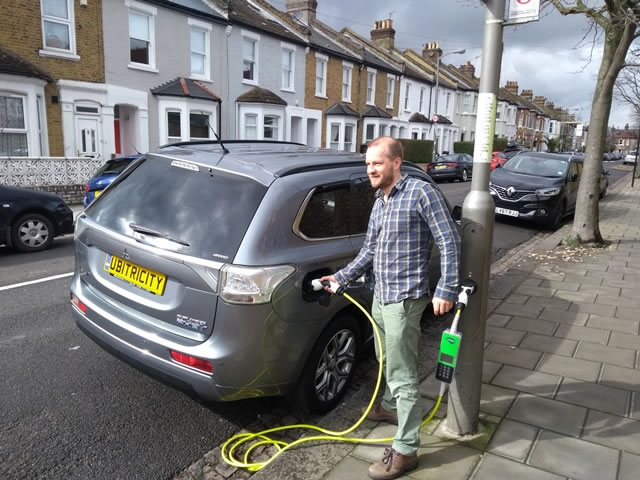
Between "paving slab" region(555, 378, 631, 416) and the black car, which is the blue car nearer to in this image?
the black car

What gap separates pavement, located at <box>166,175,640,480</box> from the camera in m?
2.80

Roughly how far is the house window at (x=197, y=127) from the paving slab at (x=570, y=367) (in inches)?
677

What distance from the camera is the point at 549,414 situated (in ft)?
11.0

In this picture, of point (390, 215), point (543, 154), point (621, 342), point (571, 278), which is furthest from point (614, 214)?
point (390, 215)

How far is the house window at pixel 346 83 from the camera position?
94.0 ft

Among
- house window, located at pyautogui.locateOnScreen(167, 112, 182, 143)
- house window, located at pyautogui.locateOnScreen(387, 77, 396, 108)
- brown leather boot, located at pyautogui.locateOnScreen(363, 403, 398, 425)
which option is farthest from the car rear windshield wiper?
house window, located at pyautogui.locateOnScreen(387, 77, 396, 108)

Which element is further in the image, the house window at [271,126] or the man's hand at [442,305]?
the house window at [271,126]

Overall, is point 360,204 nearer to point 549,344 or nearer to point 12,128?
point 549,344

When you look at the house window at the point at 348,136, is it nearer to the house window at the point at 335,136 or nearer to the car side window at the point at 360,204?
the house window at the point at 335,136

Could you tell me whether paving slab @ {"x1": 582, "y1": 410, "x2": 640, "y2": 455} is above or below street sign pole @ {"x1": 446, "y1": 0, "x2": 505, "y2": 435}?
below

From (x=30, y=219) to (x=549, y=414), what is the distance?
794 centimetres

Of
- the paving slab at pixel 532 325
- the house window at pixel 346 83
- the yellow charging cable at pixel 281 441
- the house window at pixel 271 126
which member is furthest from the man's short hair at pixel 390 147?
the house window at pixel 346 83

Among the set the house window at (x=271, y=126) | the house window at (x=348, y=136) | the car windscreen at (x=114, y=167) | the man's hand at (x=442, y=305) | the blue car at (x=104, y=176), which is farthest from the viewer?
the house window at (x=348, y=136)

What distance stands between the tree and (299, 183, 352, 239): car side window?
666cm
